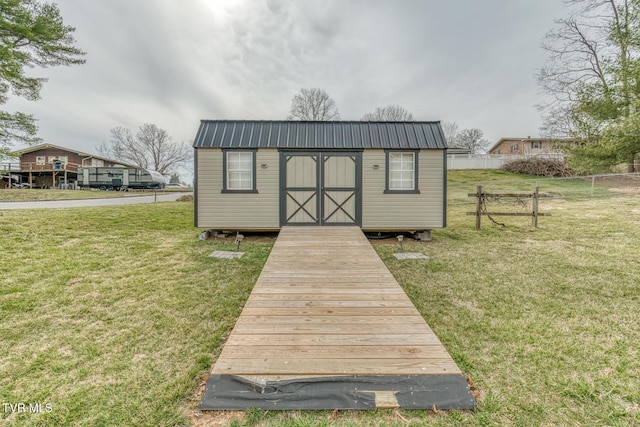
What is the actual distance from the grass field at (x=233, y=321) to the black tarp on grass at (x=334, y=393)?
0.08 meters

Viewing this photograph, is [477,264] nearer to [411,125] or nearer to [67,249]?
[411,125]

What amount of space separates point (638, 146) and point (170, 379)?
61.7 ft

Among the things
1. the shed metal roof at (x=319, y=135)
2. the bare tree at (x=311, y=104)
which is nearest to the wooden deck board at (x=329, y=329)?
the shed metal roof at (x=319, y=135)

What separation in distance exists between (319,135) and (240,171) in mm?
2305

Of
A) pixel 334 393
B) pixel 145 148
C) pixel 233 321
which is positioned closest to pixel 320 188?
pixel 233 321

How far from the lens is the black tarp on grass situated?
1791 millimetres

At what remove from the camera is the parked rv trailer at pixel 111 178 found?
2458cm

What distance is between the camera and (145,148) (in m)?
38.5

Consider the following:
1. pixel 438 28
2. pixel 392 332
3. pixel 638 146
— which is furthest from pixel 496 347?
pixel 638 146

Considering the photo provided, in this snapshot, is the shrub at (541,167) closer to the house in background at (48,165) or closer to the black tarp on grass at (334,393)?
the black tarp on grass at (334,393)

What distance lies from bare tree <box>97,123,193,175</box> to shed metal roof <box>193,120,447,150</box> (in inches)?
1525

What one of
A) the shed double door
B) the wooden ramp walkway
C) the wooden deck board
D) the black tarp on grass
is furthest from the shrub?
the black tarp on grass

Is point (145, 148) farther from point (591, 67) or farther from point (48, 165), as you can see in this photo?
point (591, 67)

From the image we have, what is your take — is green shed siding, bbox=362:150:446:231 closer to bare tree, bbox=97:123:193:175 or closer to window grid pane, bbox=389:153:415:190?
window grid pane, bbox=389:153:415:190
